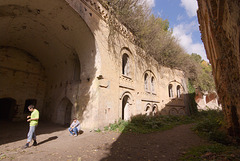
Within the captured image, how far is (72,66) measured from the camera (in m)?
10.0

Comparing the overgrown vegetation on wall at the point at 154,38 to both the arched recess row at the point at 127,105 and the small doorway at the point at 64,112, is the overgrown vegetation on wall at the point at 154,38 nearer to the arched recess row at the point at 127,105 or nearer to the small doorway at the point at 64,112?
the arched recess row at the point at 127,105

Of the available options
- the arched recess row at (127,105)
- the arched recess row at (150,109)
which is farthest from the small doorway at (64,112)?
the arched recess row at (150,109)

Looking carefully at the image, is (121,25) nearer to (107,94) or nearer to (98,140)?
(107,94)

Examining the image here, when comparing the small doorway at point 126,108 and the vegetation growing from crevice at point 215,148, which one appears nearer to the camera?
the vegetation growing from crevice at point 215,148

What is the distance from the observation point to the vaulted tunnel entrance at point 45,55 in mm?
6836

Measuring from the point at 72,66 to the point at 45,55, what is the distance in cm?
319

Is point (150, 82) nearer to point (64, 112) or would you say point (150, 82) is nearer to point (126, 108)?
point (126, 108)

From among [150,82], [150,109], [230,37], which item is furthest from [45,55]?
[230,37]

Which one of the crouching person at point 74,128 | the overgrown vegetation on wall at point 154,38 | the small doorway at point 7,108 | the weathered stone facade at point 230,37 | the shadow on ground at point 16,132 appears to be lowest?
the shadow on ground at point 16,132

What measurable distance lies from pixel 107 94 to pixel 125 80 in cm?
248

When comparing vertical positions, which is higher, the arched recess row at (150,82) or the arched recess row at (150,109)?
the arched recess row at (150,82)

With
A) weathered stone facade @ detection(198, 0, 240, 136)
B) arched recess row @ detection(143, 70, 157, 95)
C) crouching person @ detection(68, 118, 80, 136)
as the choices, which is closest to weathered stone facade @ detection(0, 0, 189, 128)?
arched recess row @ detection(143, 70, 157, 95)

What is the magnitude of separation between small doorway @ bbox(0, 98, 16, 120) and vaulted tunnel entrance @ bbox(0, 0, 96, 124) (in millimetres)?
129

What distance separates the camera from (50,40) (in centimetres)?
906
